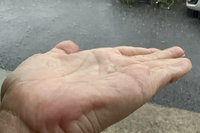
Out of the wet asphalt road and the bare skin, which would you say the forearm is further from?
the wet asphalt road

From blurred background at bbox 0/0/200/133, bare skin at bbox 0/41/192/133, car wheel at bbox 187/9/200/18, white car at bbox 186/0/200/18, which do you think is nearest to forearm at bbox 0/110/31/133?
bare skin at bbox 0/41/192/133

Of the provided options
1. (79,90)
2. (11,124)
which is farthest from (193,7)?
(11,124)

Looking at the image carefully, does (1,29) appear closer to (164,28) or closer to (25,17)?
(25,17)

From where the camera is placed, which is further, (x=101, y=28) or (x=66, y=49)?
(x=101, y=28)

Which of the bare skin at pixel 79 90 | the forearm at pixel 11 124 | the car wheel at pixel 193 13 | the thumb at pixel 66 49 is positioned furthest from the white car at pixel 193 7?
the forearm at pixel 11 124

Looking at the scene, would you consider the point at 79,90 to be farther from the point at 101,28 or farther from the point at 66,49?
the point at 101,28

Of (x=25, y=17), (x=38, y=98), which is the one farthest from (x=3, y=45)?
(x=38, y=98)

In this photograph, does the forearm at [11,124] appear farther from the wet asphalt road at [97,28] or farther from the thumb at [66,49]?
the wet asphalt road at [97,28]
